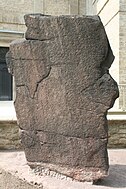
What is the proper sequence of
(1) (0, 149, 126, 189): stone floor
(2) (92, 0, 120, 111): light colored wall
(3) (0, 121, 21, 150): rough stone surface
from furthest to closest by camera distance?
(2) (92, 0, 120, 111): light colored wall
(3) (0, 121, 21, 150): rough stone surface
(1) (0, 149, 126, 189): stone floor

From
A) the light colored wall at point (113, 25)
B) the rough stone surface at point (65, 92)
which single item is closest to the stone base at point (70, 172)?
the rough stone surface at point (65, 92)

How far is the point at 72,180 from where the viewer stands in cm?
257

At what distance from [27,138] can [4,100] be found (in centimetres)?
1263

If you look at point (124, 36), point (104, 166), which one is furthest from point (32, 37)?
point (124, 36)

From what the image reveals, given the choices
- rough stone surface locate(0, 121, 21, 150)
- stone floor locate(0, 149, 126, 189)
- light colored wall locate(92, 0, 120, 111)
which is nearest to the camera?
stone floor locate(0, 149, 126, 189)

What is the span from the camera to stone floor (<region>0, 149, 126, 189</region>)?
2445 mm

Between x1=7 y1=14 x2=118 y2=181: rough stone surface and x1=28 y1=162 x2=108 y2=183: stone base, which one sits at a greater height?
x1=7 y1=14 x2=118 y2=181: rough stone surface

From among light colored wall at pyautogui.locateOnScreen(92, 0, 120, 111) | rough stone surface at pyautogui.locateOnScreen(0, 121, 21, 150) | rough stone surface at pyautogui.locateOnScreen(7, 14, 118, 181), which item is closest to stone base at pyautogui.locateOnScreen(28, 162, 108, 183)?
rough stone surface at pyautogui.locateOnScreen(7, 14, 118, 181)

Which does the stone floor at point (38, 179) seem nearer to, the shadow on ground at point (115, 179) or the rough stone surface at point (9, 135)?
the shadow on ground at point (115, 179)

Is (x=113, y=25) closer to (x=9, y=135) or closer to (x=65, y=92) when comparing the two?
(x=9, y=135)

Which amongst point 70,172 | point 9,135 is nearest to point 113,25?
point 9,135

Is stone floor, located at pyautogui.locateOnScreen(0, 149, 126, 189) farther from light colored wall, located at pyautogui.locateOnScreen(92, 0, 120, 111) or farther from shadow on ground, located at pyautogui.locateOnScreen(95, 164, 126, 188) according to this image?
light colored wall, located at pyautogui.locateOnScreen(92, 0, 120, 111)

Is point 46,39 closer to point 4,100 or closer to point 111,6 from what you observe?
point 111,6

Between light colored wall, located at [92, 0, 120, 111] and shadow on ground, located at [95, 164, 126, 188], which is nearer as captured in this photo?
shadow on ground, located at [95, 164, 126, 188]
